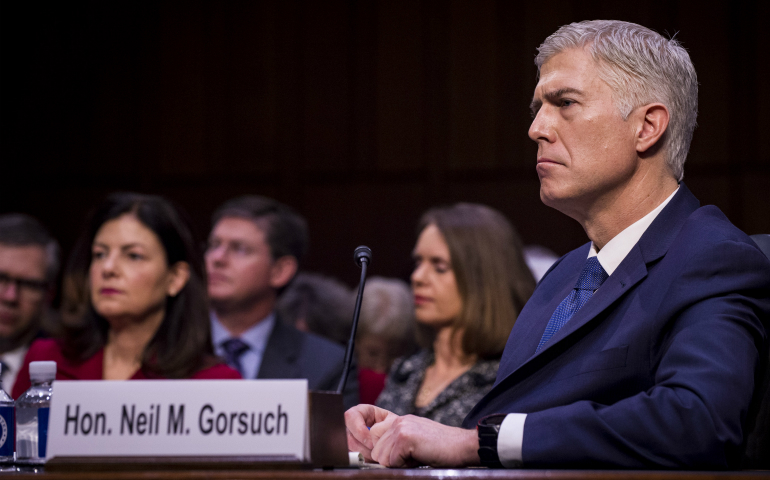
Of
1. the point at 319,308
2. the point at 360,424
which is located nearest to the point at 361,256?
the point at 360,424

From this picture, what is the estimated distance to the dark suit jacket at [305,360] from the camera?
3719 mm

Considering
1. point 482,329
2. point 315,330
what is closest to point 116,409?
point 482,329

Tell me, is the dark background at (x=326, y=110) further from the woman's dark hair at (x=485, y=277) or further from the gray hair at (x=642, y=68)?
the gray hair at (x=642, y=68)

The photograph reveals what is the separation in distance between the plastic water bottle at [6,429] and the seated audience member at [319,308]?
10.0ft

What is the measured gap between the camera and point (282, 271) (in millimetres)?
4422

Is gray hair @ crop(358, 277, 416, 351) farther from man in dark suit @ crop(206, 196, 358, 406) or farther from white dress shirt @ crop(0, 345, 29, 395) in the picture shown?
white dress shirt @ crop(0, 345, 29, 395)

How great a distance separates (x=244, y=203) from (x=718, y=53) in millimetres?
3346

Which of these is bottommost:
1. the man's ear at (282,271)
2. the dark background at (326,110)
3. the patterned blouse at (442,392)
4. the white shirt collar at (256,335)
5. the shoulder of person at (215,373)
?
the patterned blouse at (442,392)

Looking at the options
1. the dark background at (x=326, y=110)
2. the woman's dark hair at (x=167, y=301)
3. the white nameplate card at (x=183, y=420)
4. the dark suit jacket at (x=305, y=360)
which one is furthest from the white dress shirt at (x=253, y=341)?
the white nameplate card at (x=183, y=420)

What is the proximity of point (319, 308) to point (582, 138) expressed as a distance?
326 centimetres

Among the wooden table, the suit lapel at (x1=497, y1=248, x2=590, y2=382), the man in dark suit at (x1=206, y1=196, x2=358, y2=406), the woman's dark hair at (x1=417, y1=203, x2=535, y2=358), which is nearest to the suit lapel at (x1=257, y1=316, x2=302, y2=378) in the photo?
the man in dark suit at (x1=206, y1=196, x2=358, y2=406)

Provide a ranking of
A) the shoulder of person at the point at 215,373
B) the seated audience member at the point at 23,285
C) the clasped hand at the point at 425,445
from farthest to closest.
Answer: the seated audience member at the point at 23,285, the shoulder of person at the point at 215,373, the clasped hand at the point at 425,445

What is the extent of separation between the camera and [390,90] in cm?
626

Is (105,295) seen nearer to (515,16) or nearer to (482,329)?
(482,329)
